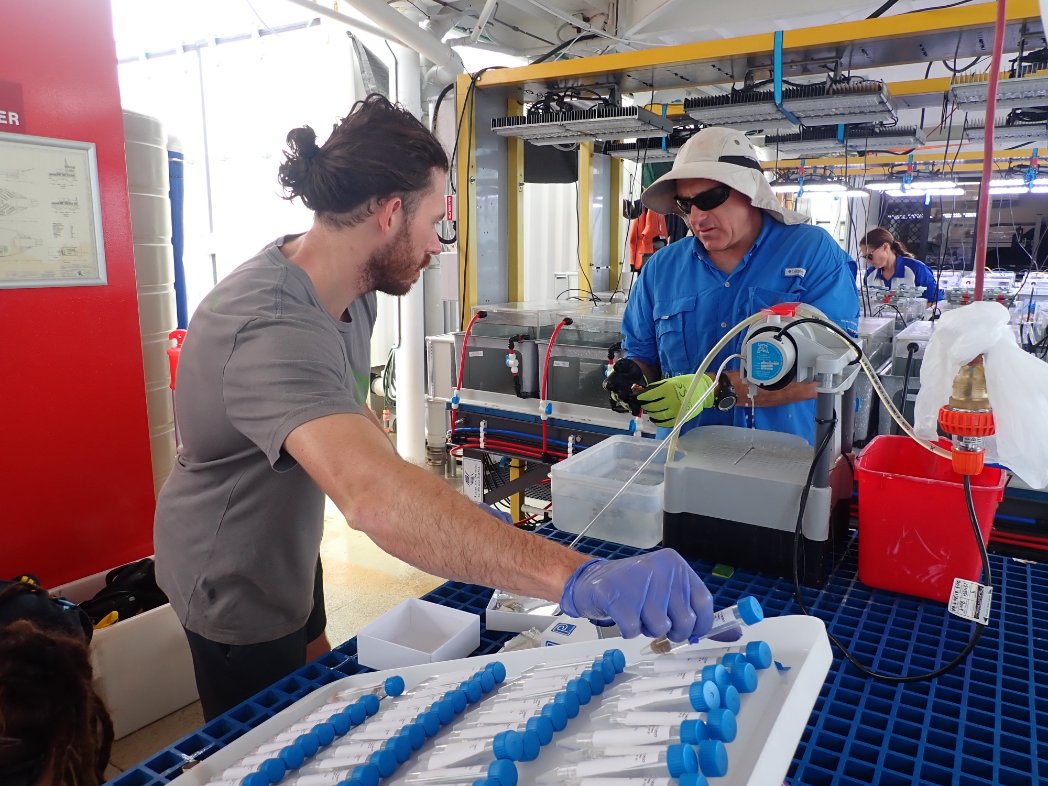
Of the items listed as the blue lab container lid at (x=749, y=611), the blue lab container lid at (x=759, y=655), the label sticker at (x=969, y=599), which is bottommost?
the label sticker at (x=969, y=599)

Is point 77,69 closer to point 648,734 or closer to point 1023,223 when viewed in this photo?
point 648,734

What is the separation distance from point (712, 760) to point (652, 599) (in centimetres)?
20

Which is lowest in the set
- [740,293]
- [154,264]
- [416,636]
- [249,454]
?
[416,636]

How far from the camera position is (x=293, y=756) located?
2.42 feet

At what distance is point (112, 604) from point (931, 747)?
7.82ft

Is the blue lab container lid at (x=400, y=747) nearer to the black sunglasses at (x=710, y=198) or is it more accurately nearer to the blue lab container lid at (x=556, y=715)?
the blue lab container lid at (x=556, y=715)

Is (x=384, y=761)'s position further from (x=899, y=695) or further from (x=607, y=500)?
(x=607, y=500)

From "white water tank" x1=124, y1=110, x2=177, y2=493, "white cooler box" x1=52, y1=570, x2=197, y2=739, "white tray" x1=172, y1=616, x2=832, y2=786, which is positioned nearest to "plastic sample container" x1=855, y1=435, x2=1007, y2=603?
"white tray" x1=172, y1=616, x2=832, y2=786

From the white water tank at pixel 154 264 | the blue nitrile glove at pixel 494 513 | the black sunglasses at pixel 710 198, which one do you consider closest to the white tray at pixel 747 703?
the blue nitrile glove at pixel 494 513

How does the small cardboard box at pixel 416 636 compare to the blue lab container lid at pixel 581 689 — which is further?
the small cardboard box at pixel 416 636

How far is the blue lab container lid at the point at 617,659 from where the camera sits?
0.80m

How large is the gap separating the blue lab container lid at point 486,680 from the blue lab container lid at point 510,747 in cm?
16

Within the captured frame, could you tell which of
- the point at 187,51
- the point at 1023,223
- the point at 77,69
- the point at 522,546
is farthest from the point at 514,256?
the point at 1023,223

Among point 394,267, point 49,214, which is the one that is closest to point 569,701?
point 394,267
